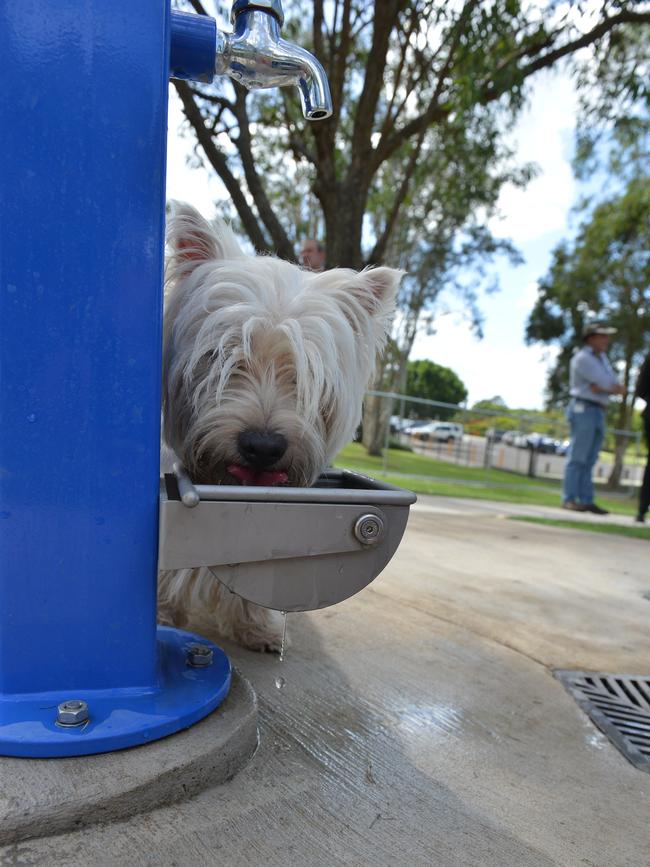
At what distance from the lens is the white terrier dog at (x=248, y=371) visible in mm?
1755

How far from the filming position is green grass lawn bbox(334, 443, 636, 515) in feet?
41.1

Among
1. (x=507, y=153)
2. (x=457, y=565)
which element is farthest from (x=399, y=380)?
(x=457, y=565)

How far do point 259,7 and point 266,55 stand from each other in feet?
0.35

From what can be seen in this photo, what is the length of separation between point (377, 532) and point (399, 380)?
22.0 meters

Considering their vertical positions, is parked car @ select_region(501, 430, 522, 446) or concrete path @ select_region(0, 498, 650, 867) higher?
concrete path @ select_region(0, 498, 650, 867)

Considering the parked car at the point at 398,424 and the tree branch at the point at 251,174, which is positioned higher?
the tree branch at the point at 251,174

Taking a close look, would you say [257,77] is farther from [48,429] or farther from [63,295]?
[48,429]

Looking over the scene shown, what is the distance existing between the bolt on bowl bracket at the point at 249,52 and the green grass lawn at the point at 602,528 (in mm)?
6021

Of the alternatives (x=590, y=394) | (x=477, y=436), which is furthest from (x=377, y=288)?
(x=477, y=436)

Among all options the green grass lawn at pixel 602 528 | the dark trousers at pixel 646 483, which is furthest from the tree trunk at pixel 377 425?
the dark trousers at pixel 646 483

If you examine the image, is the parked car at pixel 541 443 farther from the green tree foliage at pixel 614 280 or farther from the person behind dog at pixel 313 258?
the person behind dog at pixel 313 258

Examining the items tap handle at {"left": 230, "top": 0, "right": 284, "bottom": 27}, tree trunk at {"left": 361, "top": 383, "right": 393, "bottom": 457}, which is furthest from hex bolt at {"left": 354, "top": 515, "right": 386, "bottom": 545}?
tree trunk at {"left": 361, "top": 383, "right": 393, "bottom": 457}

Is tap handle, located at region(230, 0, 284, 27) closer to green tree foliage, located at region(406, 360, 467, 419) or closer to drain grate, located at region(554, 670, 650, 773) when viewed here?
drain grate, located at region(554, 670, 650, 773)

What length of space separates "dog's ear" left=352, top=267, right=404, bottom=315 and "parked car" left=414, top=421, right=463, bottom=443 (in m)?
11.3
